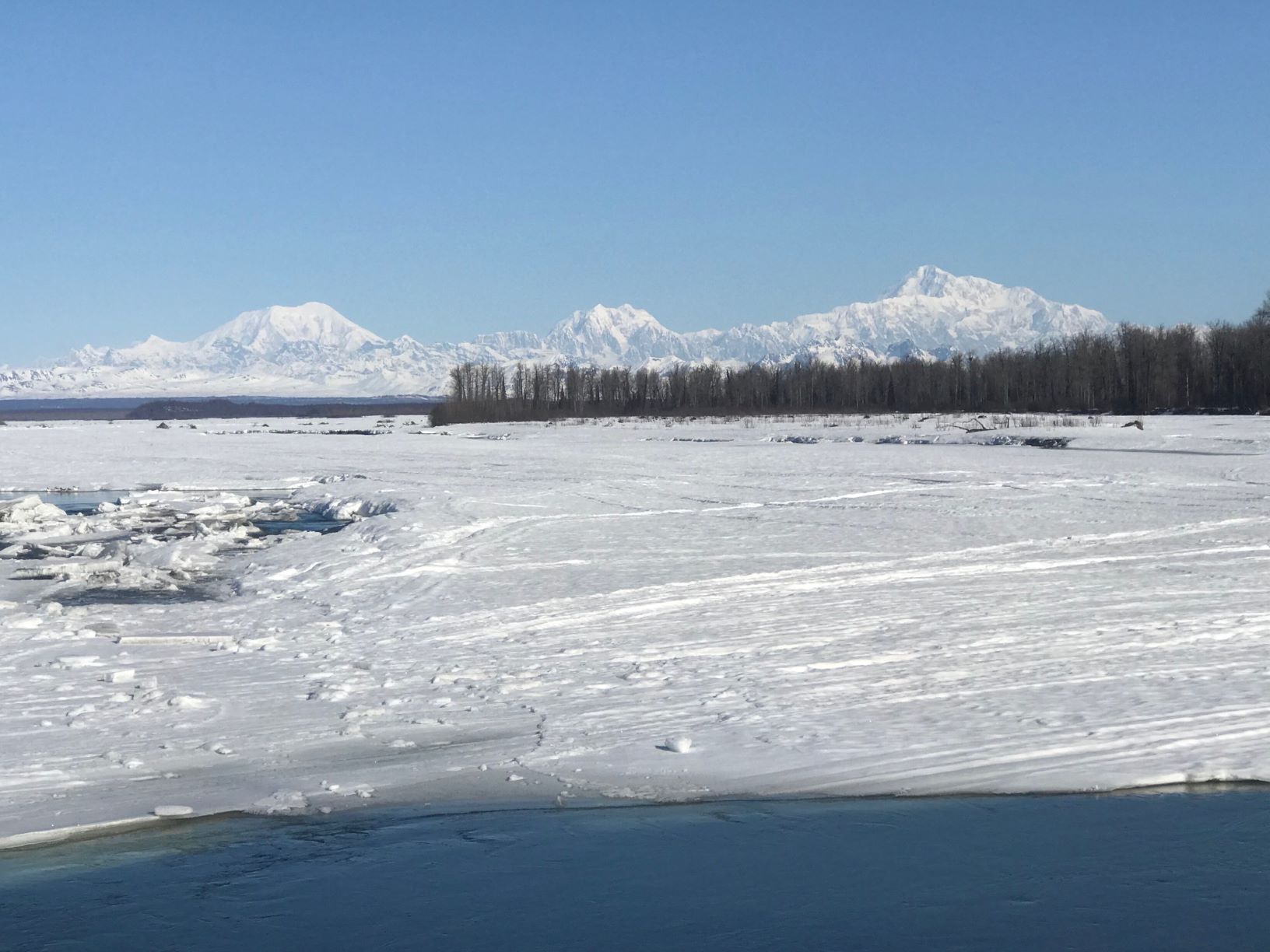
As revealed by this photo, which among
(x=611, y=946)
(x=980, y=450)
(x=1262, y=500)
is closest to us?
(x=611, y=946)

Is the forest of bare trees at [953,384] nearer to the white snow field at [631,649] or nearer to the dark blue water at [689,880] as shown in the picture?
the white snow field at [631,649]

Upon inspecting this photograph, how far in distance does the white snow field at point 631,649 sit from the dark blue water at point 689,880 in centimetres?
39

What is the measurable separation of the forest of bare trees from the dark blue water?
70138 mm

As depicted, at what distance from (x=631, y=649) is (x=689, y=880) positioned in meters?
4.79

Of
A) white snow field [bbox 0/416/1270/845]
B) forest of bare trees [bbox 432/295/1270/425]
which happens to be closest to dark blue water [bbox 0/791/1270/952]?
white snow field [bbox 0/416/1270/845]

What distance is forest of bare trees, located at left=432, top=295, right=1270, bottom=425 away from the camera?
8706cm

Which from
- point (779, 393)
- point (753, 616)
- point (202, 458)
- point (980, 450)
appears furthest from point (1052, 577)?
point (779, 393)

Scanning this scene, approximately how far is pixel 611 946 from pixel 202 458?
39753 millimetres

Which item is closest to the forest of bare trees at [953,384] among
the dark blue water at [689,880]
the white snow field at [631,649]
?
the white snow field at [631,649]

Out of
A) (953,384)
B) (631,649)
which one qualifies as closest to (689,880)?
(631,649)

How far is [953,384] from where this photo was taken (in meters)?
112

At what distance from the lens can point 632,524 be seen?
20.0 metres

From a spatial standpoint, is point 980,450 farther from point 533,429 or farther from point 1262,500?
point 533,429

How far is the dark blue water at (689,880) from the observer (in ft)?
18.4
